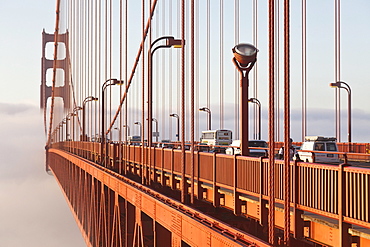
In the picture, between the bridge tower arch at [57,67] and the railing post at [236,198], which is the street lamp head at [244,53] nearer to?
the railing post at [236,198]

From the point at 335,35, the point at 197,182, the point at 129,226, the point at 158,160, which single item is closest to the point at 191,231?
the point at 197,182

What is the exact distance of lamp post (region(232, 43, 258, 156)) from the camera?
12828 millimetres

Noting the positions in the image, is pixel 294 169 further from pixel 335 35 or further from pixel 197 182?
pixel 335 35

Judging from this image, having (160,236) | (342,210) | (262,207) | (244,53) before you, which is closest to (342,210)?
(342,210)

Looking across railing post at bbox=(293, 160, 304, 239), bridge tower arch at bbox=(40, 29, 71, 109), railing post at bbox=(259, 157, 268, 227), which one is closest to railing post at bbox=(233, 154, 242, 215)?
railing post at bbox=(259, 157, 268, 227)

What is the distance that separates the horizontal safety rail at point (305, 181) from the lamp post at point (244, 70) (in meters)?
0.76

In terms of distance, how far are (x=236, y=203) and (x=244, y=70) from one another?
3.31m

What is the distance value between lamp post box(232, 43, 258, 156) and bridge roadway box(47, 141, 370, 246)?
0.76 m

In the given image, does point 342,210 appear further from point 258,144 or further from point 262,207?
point 258,144

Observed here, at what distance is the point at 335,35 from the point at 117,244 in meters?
10.4

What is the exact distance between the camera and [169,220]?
12.6 meters

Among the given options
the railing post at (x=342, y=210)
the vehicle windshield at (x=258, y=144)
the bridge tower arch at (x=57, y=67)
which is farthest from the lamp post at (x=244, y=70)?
the bridge tower arch at (x=57, y=67)

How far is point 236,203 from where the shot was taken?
10859mm

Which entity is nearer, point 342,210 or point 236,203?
point 342,210
